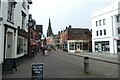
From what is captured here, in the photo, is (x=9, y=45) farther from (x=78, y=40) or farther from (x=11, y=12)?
(x=78, y=40)

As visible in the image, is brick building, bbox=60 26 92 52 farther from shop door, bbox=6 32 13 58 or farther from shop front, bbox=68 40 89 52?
shop door, bbox=6 32 13 58

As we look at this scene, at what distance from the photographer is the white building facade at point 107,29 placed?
47.4 meters

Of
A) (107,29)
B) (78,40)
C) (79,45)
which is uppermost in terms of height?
(107,29)

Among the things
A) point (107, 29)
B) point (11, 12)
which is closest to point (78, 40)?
point (107, 29)

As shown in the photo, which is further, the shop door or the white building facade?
the white building facade

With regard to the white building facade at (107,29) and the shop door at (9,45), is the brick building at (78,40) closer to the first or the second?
the white building facade at (107,29)

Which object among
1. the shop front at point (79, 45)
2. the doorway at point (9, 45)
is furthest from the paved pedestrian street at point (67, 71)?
the shop front at point (79, 45)

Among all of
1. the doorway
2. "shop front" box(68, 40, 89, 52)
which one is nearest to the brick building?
"shop front" box(68, 40, 89, 52)

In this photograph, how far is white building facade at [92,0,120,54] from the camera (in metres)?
47.4

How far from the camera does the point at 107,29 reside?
5091 centimetres

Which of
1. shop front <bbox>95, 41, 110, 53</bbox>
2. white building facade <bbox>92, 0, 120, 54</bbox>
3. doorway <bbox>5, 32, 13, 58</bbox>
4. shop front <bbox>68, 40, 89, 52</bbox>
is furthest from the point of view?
shop front <bbox>68, 40, 89, 52</bbox>

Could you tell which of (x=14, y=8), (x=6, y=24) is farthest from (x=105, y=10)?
(x=6, y=24)

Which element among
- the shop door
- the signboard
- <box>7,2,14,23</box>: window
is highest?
<box>7,2,14,23</box>: window

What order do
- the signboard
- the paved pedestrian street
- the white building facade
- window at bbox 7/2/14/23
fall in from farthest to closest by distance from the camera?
the white building facade
window at bbox 7/2/14/23
the paved pedestrian street
the signboard
